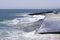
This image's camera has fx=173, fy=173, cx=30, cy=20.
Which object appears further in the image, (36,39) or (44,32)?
(44,32)

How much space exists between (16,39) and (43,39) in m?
2.27

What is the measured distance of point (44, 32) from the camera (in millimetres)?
15320

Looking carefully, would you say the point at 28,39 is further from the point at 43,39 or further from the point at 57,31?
the point at 57,31

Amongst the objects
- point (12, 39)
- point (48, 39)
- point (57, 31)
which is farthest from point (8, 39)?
point (57, 31)

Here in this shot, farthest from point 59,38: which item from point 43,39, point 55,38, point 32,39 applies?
point 32,39

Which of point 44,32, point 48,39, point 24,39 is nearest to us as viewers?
point 48,39

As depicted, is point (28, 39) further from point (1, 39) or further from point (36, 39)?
point (1, 39)

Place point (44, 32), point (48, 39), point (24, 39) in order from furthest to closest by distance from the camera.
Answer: point (44, 32), point (24, 39), point (48, 39)

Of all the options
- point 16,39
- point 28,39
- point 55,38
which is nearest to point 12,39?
point 16,39

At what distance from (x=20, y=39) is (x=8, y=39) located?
1.07m

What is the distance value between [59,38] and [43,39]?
3.95 ft

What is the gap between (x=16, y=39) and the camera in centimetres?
1398

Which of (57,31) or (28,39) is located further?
(57,31)

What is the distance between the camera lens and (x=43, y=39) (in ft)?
43.2
